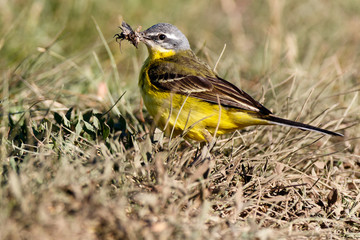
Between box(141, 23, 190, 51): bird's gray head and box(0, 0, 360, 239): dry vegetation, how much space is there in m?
0.51

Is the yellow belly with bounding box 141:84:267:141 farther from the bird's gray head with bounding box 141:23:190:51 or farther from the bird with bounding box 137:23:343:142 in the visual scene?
the bird's gray head with bounding box 141:23:190:51

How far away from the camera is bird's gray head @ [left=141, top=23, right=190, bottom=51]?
517 cm

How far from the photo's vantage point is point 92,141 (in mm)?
3979

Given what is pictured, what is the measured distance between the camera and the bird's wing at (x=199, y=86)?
4.29 m

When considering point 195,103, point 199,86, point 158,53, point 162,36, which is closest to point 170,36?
point 162,36

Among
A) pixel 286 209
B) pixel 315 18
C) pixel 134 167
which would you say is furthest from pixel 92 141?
pixel 315 18

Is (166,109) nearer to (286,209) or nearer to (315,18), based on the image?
(286,209)

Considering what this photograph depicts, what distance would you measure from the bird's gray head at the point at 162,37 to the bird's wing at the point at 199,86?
48cm

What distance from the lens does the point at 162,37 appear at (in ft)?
17.1

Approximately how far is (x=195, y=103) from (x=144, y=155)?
1.15 metres

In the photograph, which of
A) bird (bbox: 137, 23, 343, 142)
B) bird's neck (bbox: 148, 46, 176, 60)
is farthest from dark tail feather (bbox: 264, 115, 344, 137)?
bird's neck (bbox: 148, 46, 176, 60)

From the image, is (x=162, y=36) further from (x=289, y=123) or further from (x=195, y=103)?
(x=289, y=123)

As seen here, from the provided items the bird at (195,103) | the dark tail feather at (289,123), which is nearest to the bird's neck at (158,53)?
the bird at (195,103)

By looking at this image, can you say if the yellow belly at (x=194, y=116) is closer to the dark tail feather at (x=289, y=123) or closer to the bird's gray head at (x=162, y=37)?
the dark tail feather at (x=289, y=123)
